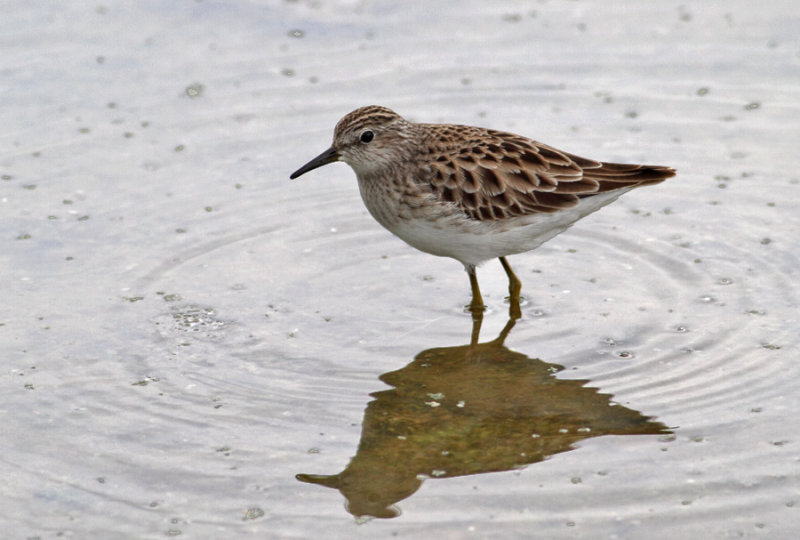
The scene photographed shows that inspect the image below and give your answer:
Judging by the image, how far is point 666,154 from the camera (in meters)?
13.7

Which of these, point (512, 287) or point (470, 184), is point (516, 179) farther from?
point (512, 287)

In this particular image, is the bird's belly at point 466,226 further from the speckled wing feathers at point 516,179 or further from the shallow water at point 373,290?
the shallow water at point 373,290

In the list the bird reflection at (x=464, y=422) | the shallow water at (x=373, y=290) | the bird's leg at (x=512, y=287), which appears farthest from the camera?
the bird's leg at (x=512, y=287)

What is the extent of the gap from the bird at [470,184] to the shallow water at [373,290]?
2.75 feet

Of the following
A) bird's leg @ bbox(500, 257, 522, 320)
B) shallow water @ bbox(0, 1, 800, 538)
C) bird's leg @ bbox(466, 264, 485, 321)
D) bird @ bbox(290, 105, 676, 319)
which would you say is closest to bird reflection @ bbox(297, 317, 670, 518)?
shallow water @ bbox(0, 1, 800, 538)

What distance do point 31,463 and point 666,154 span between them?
8166 millimetres

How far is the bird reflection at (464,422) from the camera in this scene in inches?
336

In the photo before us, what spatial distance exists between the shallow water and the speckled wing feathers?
111 cm

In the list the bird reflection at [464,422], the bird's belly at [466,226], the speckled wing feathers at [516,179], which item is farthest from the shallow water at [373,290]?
the speckled wing feathers at [516,179]

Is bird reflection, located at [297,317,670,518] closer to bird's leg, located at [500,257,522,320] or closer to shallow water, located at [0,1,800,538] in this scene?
shallow water, located at [0,1,800,538]

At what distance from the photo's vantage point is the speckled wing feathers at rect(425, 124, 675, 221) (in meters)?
10.6

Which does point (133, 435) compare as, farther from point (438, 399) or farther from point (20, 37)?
point (20, 37)

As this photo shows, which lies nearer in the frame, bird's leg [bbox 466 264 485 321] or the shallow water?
the shallow water

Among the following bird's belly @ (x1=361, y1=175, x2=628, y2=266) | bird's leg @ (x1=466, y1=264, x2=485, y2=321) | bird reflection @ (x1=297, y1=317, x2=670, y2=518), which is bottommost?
bird reflection @ (x1=297, y1=317, x2=670, y2=518)
